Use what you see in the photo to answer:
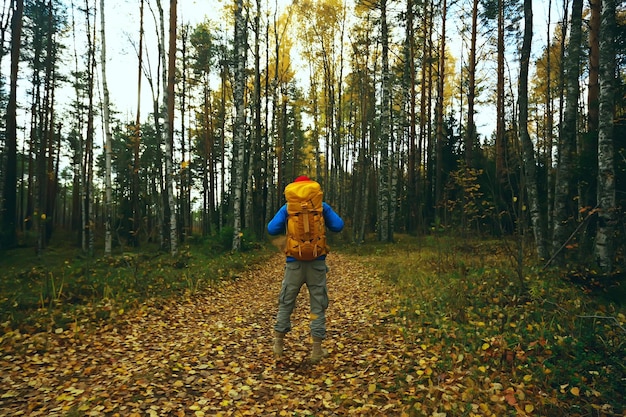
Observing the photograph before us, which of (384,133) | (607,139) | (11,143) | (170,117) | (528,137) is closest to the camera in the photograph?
(607,139)

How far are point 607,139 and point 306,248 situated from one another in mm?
5475

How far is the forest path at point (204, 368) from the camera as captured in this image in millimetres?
3363

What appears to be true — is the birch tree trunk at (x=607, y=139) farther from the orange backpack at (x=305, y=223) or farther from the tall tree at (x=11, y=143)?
the tall tree at (x=11, y=143)

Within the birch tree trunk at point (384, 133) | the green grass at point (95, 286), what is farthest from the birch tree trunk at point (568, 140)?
the birch tree trunk at point (384, 133)

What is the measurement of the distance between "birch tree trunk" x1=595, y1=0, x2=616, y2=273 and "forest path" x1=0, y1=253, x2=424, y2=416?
3.77 m

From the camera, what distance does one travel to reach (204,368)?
166 inches

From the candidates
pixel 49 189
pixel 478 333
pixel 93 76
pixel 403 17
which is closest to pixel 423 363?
pixel 478 333

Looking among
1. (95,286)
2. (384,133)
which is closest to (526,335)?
(95,286)

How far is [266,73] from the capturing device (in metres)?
20.6

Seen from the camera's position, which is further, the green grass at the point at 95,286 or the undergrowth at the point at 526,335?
the green grass at the point at 95,286

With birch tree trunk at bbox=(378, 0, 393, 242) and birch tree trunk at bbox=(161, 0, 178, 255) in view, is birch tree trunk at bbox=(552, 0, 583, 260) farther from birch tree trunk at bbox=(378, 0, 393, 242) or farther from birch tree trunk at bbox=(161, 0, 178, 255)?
birch tree trunk at bbox=(161, 0, 178, 255)

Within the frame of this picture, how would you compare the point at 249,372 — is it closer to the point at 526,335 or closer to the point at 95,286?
the point at 526,335

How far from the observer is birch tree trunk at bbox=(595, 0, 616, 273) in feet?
18.4

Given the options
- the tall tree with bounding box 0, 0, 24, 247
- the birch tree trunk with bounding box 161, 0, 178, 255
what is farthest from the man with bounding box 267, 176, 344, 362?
the tall tree with bounding box 0, 0, 24, 247
